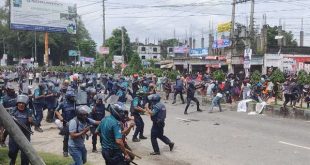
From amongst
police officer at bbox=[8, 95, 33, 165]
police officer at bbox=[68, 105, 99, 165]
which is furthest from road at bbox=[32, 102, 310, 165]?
police officer at bbox=[68, 105, 99, 165]

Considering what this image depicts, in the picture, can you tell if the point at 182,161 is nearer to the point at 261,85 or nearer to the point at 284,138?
the point at 284,138

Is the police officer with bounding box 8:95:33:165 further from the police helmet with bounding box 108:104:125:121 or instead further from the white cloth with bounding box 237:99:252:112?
the white cloth with bounding box 237:99:252:112

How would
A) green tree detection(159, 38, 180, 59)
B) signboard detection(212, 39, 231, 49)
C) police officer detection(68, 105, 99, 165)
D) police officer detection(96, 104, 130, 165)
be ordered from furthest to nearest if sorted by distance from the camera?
green tree detection(159, 38, 180, 59) → signboard detection(212, 39, 231, 49) → police officer detection(68, 105, 99, 165) → police officer detection(96, 104, 130, 165)

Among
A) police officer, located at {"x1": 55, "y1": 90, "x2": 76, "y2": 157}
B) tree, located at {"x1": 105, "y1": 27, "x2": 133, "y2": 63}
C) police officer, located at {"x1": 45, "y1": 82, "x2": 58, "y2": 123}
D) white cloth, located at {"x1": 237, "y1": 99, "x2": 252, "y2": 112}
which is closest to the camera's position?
police officer, located at {"x1": 55, "y1": 90, "x2": 76, "y2": 157}

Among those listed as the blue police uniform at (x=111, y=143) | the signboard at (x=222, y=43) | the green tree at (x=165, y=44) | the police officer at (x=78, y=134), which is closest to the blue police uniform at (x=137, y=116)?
the police officer at (x=78, y=134)

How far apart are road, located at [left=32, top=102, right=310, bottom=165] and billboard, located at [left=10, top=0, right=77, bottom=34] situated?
117ft

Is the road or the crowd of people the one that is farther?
the road

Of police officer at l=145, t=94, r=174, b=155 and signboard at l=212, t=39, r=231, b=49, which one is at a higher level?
signboard at l=212, t=39, r=231, b=49

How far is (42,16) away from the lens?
171 ft

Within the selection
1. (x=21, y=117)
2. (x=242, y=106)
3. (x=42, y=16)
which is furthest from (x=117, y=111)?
(x=42, y=16)

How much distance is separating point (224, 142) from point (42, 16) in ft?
140

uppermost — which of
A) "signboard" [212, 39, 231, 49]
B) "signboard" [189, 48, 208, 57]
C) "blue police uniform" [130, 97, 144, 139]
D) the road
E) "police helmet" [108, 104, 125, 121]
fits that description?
"signboard" [212, 39, 231, 49]

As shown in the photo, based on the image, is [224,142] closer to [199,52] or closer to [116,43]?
[199,52]

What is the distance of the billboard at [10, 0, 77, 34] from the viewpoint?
165ft
